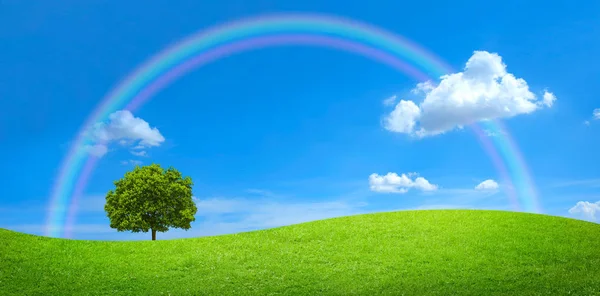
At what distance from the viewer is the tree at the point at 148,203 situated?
164ft

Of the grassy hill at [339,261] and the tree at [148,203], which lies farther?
the tree at [148,203]

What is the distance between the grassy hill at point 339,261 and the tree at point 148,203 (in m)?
15.2

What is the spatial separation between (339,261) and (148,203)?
26.5 m

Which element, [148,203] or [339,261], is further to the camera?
[148,203]

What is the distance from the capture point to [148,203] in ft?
164

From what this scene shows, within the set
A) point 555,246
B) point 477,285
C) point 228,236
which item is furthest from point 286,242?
point 555,246

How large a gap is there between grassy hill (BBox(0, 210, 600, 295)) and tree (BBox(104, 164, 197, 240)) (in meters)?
15.2

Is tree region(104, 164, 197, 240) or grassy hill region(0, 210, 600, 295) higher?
tree region(104, 164, 197, 240)

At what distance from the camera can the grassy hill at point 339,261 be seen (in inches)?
1050

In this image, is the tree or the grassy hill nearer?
the grassy hill

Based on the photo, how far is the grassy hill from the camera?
1050 inches

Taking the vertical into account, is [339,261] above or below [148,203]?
below

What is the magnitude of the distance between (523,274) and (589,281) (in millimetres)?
3260

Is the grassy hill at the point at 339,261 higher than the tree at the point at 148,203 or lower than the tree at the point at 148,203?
lower
